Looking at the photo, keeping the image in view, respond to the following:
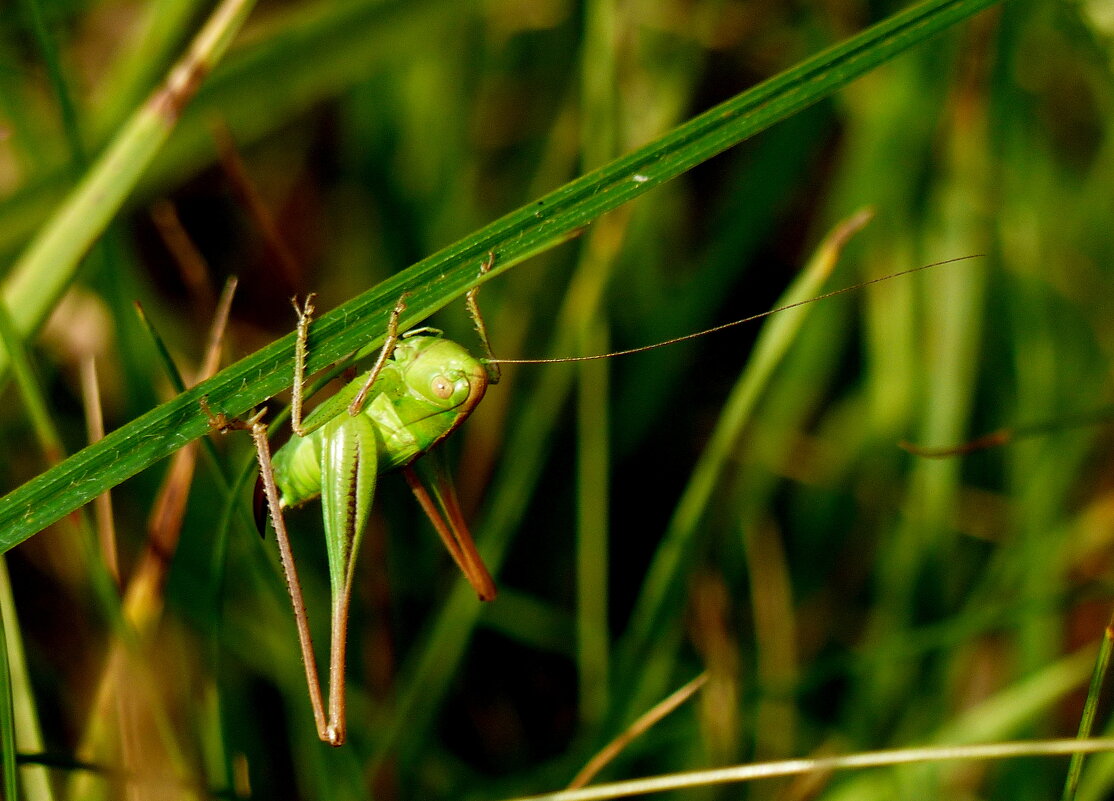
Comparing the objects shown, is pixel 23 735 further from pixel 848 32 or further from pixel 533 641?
pixel 848 32

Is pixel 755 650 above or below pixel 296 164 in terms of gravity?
below

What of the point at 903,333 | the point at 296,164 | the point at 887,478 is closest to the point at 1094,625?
the point at 887,478

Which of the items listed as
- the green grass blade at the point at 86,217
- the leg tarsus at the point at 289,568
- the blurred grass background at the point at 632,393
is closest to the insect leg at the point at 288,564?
the leg tarsus at the point at 289,568

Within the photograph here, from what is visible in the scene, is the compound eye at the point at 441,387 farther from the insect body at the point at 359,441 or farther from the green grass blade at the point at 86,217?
the green grass blade at the point at 86,217

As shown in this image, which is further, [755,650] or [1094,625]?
[1094,625]

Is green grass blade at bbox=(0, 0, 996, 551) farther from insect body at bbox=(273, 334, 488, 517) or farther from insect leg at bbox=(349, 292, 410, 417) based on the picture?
insect body at bbox=(273, 334, 488, 517)
